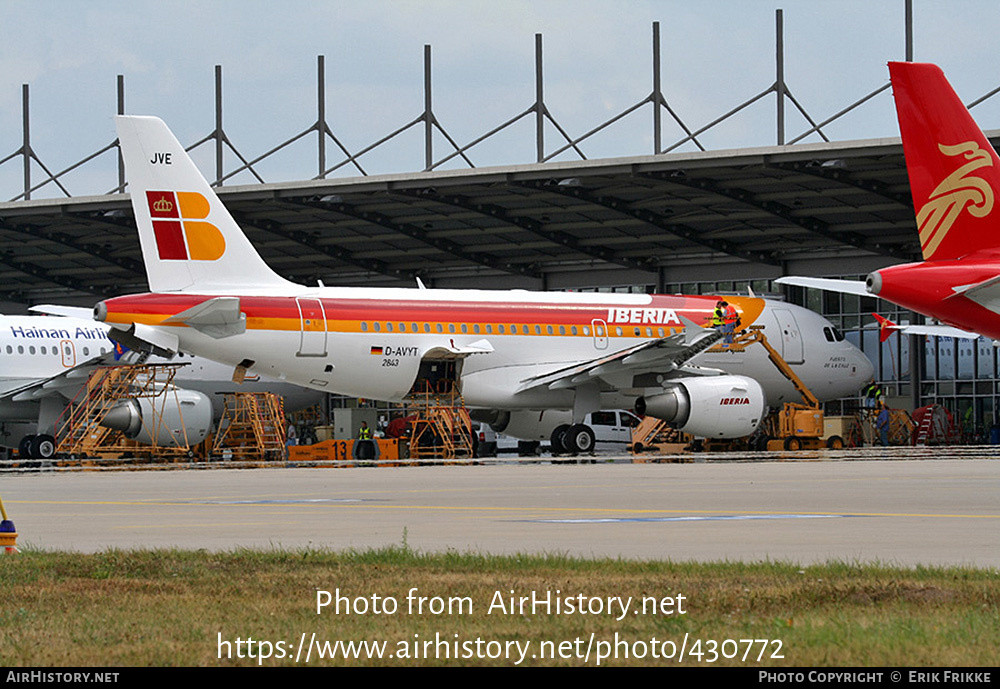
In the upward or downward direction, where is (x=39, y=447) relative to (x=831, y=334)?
downward

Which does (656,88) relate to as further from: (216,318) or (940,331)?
(216,318)

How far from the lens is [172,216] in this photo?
2859cm

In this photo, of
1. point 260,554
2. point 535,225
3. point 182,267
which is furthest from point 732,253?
point 260,554

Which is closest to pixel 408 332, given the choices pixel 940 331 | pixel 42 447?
pixel 42 447

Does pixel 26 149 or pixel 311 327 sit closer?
pixel 311 327

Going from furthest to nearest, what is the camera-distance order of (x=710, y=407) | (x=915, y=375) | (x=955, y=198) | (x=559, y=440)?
(x=915, y=375) < (x=559, y=440) < (x=710, y=407) < (x=955, y=198)

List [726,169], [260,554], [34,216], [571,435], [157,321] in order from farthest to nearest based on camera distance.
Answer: [34,216] → [726,169] → [571,435] → [157,321] → [260,554]

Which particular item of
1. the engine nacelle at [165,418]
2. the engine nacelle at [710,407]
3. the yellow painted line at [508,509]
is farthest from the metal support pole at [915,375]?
the yellow painted line at [508,509]

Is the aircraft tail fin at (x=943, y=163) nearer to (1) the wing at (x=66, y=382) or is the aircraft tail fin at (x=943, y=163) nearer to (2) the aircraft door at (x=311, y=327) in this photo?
(2) the aircraft door at (x=311, y=327)

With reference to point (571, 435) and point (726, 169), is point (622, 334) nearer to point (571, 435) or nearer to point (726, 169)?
point (571, 435)

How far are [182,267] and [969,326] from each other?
582 inches

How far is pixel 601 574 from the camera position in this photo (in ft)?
25.3

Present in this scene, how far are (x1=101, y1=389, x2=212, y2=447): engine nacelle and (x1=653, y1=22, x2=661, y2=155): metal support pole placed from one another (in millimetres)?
14779

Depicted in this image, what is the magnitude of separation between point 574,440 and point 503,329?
2843 millimetres
